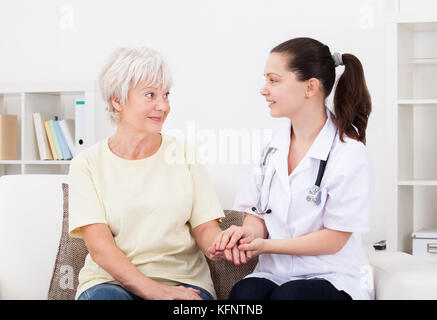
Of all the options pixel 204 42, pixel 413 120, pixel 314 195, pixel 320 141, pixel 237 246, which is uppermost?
pixel 204 42

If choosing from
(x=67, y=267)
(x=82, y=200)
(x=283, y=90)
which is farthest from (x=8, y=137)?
(x=283, y=90)

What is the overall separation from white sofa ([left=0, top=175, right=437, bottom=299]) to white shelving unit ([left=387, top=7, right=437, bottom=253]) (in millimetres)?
616

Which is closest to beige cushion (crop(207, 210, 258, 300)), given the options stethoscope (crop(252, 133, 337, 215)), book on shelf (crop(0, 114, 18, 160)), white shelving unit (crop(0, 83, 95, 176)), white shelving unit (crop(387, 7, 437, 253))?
stethoscope (crop(252, 133, 337, 215))

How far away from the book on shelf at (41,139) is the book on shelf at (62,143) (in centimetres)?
6

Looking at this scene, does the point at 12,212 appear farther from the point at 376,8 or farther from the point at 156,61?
the point at 376,8

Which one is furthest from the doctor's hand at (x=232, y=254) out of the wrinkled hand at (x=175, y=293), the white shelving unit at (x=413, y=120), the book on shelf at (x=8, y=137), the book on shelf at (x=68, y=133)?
the book on shelf at (x=8, y=137)

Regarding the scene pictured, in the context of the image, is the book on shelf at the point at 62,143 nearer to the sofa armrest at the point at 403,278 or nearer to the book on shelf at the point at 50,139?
the book on shelf at the point at 50,139

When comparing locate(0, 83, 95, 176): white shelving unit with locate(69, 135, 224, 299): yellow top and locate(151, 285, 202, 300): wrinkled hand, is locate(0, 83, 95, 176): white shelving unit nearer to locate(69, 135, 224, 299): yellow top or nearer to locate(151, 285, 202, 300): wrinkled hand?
locate(69, 135, 224, 299): yellow top

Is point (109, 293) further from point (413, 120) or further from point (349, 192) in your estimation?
point (413, 120)

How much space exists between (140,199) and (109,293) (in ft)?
0.76

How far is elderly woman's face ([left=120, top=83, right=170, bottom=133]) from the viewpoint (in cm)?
149

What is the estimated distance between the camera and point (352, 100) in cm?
149

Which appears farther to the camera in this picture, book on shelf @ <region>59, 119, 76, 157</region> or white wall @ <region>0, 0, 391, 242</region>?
book on shelf @ <region>59, 119, 76, 157</region>

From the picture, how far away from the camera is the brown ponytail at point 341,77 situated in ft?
4.75
